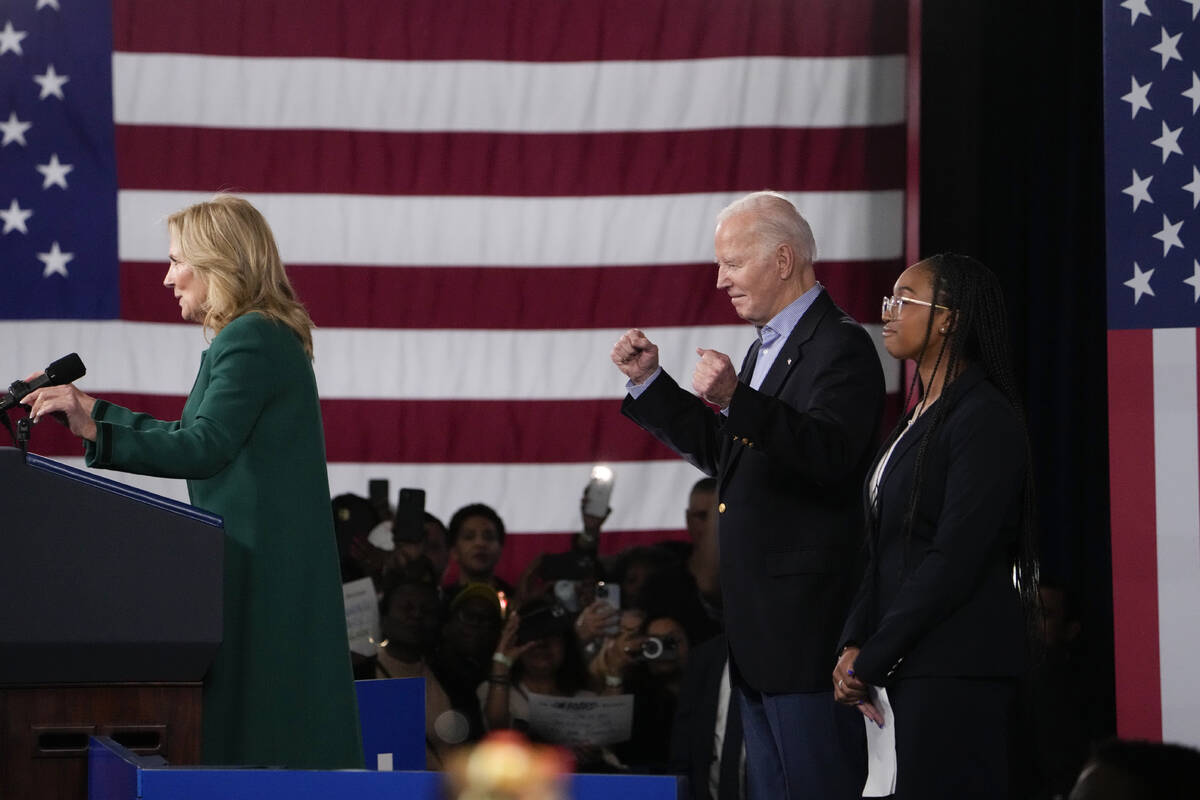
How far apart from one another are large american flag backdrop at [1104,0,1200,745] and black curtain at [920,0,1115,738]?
3.18ft

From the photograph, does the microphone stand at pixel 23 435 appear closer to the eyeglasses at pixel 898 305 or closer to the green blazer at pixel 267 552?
the green blazer at pixel 267 552

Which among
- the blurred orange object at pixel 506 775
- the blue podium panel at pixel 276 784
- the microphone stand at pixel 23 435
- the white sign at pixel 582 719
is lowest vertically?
the white sign at pixel 582 719

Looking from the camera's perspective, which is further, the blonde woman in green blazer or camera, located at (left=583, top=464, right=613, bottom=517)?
camera, located at (left=583, top=464, right=613, bottom=517)

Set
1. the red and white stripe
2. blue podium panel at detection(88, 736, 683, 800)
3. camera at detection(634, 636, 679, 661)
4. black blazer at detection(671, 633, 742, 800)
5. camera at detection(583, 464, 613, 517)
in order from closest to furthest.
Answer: blue podium panel at detection(88, 736, 683, 800), the red and white stripe, black blazer at detection(671, 633, 742, 800), camera at detection(634, 636, 679, 661), camera at detection(583, 464, 613, 517)

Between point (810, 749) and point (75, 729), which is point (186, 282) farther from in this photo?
point (810, 749)

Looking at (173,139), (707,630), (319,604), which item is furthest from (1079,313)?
(173,139)

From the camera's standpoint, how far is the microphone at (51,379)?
1896 millimetres

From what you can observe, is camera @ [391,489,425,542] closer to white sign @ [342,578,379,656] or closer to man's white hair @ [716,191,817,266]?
white sign @ [342,578,379,656]

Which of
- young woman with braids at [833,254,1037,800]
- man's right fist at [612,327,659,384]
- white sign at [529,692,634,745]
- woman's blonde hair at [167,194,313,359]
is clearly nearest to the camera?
young woman with braids at [833,254,1037,800]

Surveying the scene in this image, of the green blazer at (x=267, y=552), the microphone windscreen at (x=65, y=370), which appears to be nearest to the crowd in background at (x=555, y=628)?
the green blazer at (x=267, y=552)

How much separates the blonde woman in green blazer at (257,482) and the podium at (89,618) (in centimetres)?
23

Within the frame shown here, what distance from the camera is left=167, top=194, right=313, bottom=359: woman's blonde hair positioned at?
2.29 meters

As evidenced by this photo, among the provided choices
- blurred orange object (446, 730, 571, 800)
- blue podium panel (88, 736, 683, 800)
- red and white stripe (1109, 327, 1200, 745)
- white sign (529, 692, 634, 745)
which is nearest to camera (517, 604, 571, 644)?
white sign (529, 692, 634, 745)

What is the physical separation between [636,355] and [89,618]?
3.59 feet
